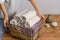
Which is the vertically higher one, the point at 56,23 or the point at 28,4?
the point at 28,4

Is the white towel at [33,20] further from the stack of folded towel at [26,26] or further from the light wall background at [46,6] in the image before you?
the light wall background at [46,6]

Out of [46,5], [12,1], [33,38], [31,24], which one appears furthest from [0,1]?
[46,5]

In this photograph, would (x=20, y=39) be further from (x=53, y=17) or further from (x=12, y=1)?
(x=53, y=17)

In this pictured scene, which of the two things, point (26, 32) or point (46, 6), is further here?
point (46, 6)

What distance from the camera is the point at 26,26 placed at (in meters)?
1.62

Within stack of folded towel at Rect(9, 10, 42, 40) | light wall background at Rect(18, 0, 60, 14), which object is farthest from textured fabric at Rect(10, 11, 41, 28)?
light wall background at Rect(18, 0, 60, 14)

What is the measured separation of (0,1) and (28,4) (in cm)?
69

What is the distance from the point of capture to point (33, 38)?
1.63 meters

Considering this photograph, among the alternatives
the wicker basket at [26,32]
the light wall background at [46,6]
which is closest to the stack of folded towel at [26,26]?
the wicker basket at [26,32]

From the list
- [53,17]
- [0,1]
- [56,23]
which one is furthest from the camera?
[53,17]

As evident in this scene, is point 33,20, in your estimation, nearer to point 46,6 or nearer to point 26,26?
point 26,26

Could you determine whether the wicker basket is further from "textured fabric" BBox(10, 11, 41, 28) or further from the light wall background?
the light wall background

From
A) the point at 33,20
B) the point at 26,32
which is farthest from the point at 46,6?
the point at 26,32

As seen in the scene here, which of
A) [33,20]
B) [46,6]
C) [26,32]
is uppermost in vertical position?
[46,6]
